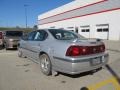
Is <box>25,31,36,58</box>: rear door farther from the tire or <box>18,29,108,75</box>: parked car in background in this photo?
the tire

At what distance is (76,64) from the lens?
4816 mm

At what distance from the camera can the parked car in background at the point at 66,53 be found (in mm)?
4906

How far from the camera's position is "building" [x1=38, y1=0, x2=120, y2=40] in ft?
68.9

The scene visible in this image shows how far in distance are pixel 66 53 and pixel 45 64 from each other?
4.50 feet

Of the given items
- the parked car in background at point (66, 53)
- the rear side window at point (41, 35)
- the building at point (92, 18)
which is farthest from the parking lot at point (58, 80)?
the building at point (92, 18)

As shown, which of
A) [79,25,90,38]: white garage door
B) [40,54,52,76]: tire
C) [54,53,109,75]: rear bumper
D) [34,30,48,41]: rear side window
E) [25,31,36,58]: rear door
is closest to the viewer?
[54,53,109,75]: rear bumper

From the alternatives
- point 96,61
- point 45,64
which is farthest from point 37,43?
point 96,61

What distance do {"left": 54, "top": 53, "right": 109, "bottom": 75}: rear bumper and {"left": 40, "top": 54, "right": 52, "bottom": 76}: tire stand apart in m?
0.41

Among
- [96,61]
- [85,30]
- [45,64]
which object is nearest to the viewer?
[96,61]

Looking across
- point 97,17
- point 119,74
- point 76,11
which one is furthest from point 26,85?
point 76,11

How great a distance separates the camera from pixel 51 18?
40594mm

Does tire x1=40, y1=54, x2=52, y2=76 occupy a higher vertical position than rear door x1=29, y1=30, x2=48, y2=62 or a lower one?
lower

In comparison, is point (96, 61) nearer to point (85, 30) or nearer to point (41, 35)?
point (41, 35)

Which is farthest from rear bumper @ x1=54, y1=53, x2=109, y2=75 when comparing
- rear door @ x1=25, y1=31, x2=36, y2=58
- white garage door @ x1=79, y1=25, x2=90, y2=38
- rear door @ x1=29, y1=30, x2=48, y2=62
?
white garage door @ x1=79, y1=25, x2=90, y2=38
